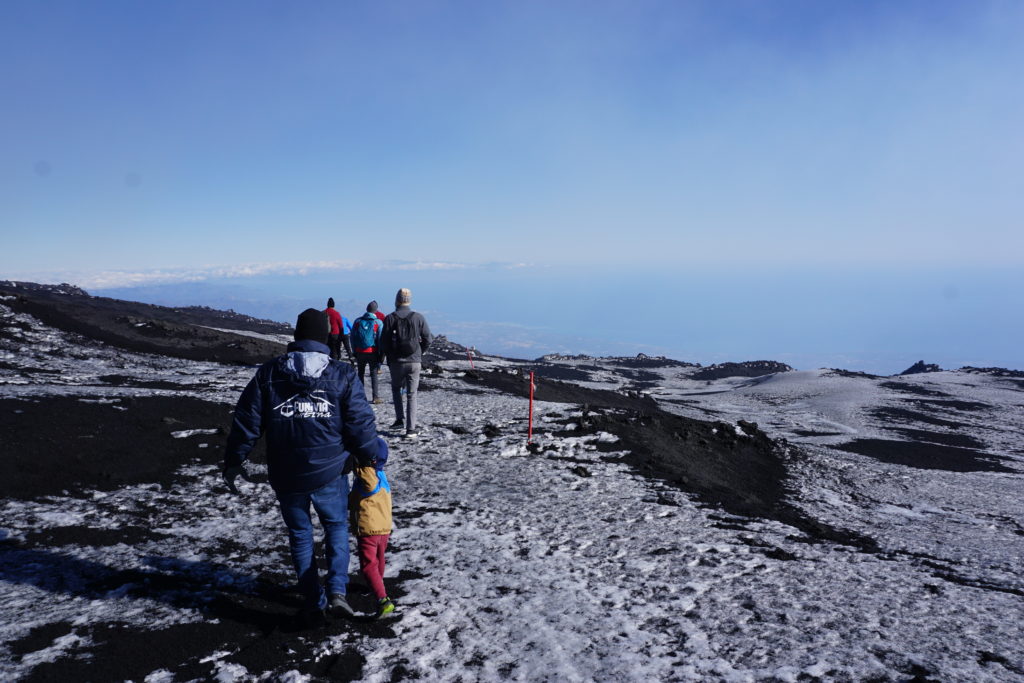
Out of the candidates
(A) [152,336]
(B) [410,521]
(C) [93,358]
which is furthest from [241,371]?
(B) [410,521]

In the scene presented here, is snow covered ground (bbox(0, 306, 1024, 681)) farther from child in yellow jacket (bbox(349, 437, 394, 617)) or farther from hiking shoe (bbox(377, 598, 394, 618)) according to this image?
child in yellow jacket (bbox(349, 437, 394, 617))

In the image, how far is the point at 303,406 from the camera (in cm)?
542

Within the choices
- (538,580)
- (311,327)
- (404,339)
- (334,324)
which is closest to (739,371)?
(334,324)

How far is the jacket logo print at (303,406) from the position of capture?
540 centimetres

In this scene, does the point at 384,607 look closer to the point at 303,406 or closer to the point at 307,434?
the point at 307,434

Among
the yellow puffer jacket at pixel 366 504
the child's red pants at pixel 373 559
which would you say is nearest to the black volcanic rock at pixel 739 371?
the child's red pants at pixel 373 559

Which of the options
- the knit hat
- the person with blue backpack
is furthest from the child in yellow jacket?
the person with blue backpack

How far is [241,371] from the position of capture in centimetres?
2711

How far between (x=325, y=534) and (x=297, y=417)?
1349mm

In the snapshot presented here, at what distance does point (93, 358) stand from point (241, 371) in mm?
7484

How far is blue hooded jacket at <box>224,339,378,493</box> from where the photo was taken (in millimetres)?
5391

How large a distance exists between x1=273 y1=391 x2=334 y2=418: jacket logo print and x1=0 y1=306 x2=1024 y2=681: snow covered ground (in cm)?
249

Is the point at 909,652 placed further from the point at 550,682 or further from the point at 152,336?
the point at 152,336

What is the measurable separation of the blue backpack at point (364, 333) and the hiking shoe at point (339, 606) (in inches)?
462
